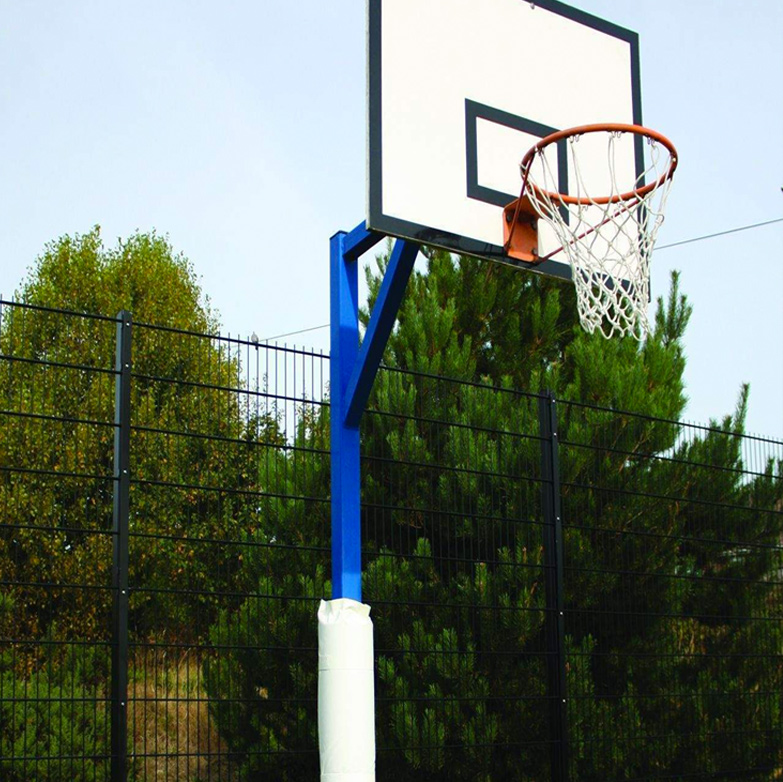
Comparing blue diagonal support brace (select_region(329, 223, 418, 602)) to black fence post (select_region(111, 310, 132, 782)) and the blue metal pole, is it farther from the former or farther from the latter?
black fence post (select_region(111, 310, 132, 782))

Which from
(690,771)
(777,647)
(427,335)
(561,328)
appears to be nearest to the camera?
(690,771)

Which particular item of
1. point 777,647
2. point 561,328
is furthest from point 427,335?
point 777,647

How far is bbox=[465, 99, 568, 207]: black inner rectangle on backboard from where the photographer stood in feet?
17.3


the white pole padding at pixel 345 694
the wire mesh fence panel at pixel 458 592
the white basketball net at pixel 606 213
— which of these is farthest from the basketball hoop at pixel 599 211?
the white pole padding at pixel 345 694

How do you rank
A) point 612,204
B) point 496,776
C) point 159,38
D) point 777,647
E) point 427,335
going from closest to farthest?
point 612,204
point 496,776
point 777,647
point 427,335
point 159,38

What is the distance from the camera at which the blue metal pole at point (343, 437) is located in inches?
202

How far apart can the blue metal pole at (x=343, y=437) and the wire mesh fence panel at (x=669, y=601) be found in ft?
6.47

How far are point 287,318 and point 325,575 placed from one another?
948cm

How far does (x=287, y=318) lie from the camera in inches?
631

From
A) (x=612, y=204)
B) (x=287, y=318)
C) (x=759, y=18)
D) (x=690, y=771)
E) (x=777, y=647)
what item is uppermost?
(x=759, y=18)

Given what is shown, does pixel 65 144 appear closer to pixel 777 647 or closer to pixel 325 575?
pixel 325 575

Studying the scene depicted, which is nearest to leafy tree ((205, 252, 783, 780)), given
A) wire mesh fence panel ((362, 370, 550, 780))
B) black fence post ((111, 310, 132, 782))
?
wire mesh fence panel ((362, 370, 550, 780))

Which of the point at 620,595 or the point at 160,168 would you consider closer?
the point at 620,595

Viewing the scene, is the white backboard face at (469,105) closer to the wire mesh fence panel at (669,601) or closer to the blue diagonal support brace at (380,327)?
the blue diagonal support brace at (380,327)
